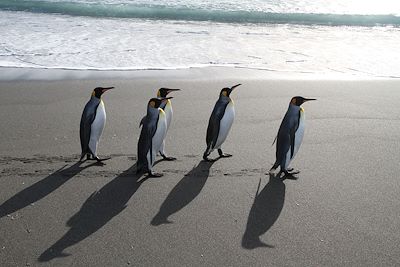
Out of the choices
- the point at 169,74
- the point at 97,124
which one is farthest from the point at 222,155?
the point at 169,74

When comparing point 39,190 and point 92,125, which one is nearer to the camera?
point 39,190

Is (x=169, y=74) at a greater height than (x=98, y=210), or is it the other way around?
(x=169, y=74)

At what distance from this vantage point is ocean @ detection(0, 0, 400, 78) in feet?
27.2

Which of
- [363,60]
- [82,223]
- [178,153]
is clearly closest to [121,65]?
[178,153]

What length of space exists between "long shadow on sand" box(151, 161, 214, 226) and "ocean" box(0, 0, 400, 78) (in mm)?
3828

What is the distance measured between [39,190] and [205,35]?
7.59 m

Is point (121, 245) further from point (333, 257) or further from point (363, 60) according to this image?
point (363, 60)

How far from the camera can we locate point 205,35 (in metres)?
10.9

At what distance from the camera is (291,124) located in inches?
165

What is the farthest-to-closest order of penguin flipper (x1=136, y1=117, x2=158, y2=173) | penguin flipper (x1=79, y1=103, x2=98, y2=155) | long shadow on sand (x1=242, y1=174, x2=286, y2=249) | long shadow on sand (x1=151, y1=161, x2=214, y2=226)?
penguin flipper (x1=79, y1=103, x2=98, y2=155) < penguin flipper (x1=136, y1=117, x2=158, y2=173) < long shadow on sand (x1=151, y1=161, x2=214, y2=226) < long shadow on sand (x1=242, y1=174, x2=286, y2=249)

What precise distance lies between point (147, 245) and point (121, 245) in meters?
0.17

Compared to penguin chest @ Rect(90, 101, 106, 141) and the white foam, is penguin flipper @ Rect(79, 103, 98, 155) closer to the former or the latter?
penguin chest @ Rect(90, 101, 106, 141)

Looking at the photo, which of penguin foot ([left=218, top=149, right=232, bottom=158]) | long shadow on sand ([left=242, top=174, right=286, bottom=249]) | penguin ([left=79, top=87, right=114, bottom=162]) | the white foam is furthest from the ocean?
long shadow on sand ([left=242, top=174, right=286, bottom=249])

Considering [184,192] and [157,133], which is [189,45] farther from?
[184,192]
